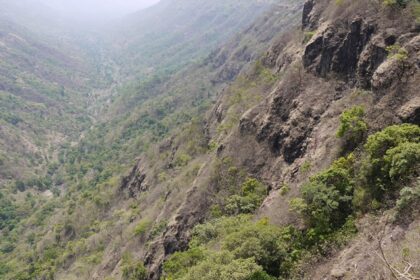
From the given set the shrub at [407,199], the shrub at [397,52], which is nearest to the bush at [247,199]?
the shrub at [397,52]

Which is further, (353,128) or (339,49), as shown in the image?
(339,49)

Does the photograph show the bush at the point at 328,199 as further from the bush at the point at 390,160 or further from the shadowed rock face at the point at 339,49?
the shadowed rock face at the point at 339,49

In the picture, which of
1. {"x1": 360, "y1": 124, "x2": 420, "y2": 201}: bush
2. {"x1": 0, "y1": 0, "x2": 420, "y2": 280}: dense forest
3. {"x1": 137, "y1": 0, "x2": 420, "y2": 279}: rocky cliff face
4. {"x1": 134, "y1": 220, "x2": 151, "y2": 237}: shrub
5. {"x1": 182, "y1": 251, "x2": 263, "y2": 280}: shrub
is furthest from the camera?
{"x1": 134, "y1": 220, "x2": 151, "y2": 237}: shrub

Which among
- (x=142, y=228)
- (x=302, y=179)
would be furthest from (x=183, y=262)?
(x=142, y=228)

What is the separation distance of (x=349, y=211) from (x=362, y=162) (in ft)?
11.9

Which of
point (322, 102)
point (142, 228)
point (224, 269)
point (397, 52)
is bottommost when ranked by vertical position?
point (142, 228)

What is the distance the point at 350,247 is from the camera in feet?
83.7

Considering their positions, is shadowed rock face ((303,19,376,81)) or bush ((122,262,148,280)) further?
bush ((122,262,148,280))

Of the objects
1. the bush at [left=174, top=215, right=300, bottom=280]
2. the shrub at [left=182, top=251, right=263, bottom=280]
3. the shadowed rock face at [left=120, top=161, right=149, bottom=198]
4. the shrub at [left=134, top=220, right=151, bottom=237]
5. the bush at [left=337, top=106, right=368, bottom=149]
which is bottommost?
the shadowed rock face at [left=120, top=161, right=149, bottom=198]

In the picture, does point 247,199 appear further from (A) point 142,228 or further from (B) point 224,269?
(A) point 142,228

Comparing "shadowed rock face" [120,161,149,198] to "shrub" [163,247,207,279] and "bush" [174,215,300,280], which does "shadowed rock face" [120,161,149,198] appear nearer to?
"shrub" [163,247,207,279]

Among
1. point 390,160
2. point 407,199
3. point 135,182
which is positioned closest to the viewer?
point 407,199

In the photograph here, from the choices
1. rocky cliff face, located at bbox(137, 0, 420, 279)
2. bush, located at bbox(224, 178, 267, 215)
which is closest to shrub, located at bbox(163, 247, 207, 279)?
rocky cliff face, located at bbox(137, 0, 420, 279)

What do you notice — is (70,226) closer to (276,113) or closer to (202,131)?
(202,131)
